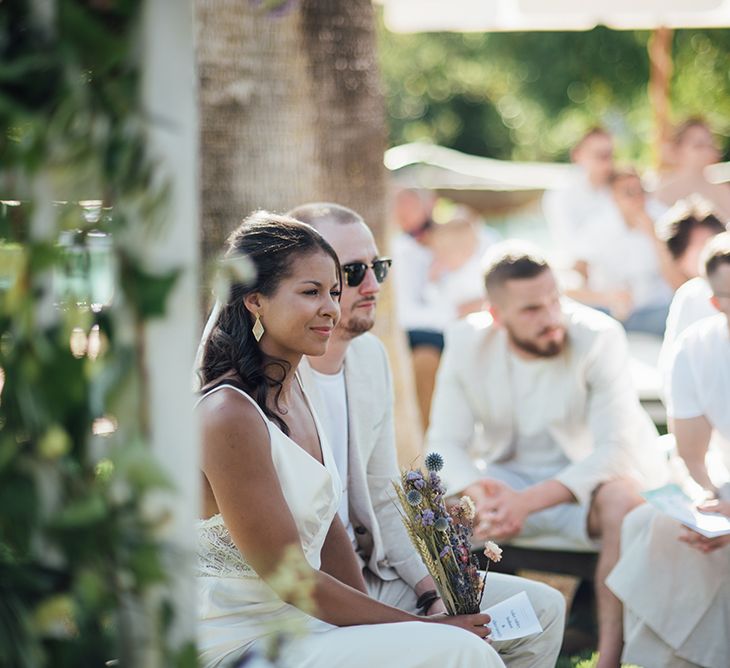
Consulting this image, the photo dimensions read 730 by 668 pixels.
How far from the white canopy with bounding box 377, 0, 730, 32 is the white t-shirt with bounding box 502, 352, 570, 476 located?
471 cm

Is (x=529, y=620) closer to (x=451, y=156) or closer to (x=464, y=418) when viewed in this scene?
(x=464, y=418)

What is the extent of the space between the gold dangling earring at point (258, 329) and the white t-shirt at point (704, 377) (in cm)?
195

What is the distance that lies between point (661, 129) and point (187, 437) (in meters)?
11.7

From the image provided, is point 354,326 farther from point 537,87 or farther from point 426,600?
point 537,87

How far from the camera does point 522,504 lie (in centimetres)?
454

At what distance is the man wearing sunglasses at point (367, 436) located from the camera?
343cm

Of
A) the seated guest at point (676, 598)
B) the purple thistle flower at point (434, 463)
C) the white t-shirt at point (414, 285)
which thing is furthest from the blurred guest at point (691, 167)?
the purple thistle flower at point (434, 463)

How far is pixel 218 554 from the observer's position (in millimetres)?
2859

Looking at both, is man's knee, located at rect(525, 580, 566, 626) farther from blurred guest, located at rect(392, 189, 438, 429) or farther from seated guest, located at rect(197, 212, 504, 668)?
blurred guest, located at rect(392, 189, 438, 429)

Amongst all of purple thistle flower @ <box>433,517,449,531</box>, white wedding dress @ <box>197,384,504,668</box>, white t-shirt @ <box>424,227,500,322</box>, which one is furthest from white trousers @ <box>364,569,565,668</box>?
white t-shirt @ <box>424,227,500,322</box>

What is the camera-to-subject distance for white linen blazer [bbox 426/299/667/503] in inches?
183

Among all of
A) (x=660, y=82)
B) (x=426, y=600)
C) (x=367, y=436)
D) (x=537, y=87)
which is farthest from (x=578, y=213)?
(x=537, y=87)

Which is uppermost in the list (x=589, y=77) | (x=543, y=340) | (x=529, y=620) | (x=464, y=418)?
(x=589, y=77)

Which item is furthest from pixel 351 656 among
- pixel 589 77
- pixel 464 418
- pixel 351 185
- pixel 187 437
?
pixel 589 77
